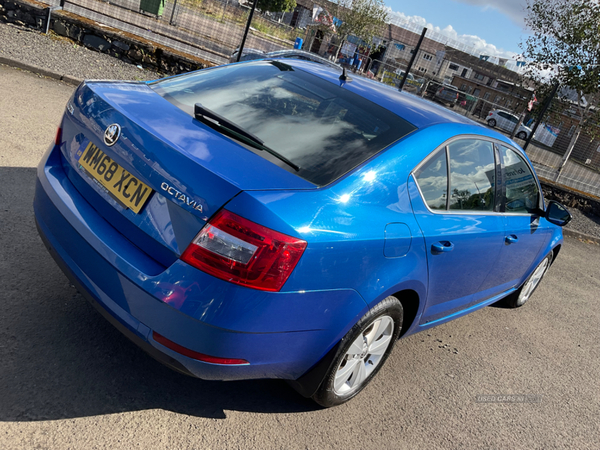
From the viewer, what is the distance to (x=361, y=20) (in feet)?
121

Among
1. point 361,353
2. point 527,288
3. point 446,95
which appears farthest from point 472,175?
point 446,95

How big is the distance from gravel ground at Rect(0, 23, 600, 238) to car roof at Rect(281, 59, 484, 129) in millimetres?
6304

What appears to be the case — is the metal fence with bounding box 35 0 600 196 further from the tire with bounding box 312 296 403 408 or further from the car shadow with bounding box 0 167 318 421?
the car shadow with bounding box 0 167 318 421

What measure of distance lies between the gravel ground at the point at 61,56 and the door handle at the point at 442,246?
741cm

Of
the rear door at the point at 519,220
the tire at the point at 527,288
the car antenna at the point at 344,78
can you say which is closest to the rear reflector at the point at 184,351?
the car antenna at the point at 344,78

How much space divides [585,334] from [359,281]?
4.09 meters

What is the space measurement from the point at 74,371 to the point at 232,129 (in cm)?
148

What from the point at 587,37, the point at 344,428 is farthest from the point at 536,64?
the point at 344,428

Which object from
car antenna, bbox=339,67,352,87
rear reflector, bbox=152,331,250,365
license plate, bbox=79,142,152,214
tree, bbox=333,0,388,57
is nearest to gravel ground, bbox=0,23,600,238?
car antenna, bbox=339,67,352,87

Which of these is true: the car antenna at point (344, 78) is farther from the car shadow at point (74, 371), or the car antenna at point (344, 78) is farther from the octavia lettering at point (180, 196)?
the car shadow at point (74, 371)

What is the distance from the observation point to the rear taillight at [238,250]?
80.9 inches

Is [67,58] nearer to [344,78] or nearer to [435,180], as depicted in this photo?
[344,78]

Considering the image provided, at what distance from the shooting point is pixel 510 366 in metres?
4.22

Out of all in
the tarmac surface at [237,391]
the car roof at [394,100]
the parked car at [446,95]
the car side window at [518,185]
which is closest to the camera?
the tarmac surface at [237,391]
